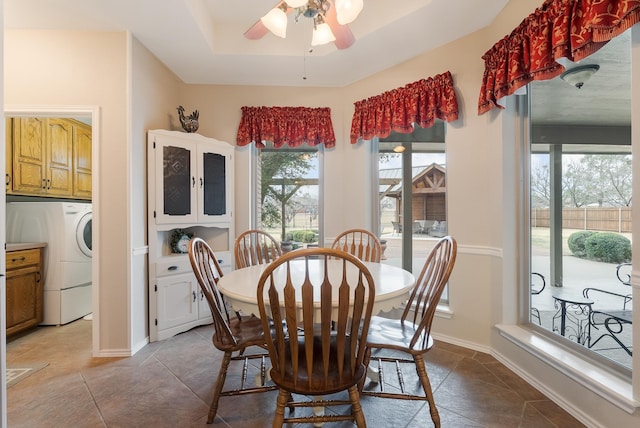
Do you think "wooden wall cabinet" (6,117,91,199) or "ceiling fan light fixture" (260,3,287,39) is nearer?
"ceiling fan light fixture" (260,3,287,39)

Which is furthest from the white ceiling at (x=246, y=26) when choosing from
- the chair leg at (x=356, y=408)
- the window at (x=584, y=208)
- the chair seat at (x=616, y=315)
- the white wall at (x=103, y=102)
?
the chair leg at (x=356, y=408)

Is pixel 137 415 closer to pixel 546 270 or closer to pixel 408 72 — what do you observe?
pixel 546 270

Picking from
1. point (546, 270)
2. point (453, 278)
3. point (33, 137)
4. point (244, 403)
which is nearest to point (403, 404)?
point (244, 403)

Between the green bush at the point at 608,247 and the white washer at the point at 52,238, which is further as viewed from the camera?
the white washer at the point at 52,238

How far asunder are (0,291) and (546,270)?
3070 mm

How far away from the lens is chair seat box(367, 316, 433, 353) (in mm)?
1515

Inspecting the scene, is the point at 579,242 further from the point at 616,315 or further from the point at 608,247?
the point at 616,315

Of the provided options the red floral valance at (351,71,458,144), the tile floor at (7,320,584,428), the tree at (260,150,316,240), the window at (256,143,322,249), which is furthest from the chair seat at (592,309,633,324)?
the tree at (260,150,316,240)

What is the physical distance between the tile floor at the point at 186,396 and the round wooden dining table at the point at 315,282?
0.65 m

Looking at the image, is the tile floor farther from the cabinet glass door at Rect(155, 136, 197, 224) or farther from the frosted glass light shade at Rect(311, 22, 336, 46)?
the frosted glass light shade at Rect(311, 22, 336, 46)

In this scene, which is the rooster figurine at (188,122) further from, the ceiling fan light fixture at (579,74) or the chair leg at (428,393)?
the ceiling fan light fixture at (579,74)

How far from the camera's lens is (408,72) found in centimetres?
287

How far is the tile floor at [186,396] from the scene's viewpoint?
5.33 ft

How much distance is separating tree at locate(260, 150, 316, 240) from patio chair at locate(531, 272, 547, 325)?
90.6 inches
